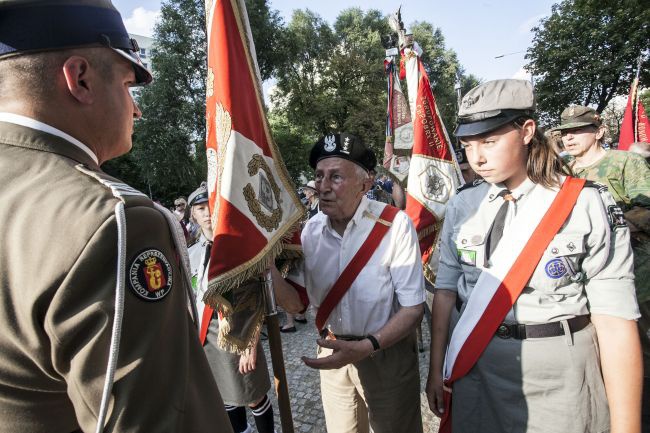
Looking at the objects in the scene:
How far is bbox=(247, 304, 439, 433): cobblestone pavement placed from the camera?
11.0 ft

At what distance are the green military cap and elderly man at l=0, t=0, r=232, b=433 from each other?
12.8 feet

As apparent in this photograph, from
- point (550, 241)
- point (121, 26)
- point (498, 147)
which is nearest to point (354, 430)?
point (550, 241)

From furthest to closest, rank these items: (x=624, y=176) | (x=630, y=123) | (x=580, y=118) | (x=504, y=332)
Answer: (x=630, y=123) < (x=580, y=118) < (x=624, y=176) < (x=504, y=332)

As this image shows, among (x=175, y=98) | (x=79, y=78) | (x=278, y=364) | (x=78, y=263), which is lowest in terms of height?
(x=278, y=364)

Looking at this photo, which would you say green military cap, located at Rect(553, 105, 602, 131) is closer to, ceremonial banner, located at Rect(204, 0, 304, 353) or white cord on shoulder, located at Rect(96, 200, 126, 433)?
ceremonial banner, located at Rect(204, 0, 304, 353)

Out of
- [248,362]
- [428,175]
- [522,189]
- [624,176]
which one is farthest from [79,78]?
[624,176]

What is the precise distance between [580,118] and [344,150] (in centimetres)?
269

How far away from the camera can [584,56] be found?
20828 mm

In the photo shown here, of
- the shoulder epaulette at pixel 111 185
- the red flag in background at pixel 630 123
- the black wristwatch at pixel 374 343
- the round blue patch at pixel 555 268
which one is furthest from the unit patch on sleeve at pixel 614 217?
the red flag in background at pixel 630 123

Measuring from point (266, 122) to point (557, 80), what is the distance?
25675 millimetres

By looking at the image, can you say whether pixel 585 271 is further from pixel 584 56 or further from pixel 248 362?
pixel 584 56

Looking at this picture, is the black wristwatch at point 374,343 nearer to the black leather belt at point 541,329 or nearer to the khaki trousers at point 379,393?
the khaki trousers at point 379,393

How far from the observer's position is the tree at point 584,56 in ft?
62.0

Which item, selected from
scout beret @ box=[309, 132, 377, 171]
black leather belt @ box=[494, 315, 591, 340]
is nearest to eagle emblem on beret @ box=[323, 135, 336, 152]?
scout beret @ box=[309, 132, 377, 171]
